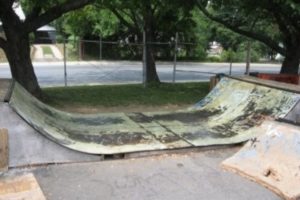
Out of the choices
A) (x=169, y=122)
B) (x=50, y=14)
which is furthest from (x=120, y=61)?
(x=169, y=122)

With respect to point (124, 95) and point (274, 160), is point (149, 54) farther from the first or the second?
point (274, 160)

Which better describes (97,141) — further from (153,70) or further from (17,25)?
(153,70)

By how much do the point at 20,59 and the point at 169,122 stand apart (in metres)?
4.63

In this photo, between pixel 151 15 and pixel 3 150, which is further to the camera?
pixel 151 15

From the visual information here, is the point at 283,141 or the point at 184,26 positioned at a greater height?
the point at 184,26

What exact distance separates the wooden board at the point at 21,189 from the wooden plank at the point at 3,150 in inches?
12.7

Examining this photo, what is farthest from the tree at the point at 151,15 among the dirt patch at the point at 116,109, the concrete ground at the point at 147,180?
the concrete ground at the point at 147,180

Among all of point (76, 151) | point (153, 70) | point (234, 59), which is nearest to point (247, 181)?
point (76, 151)

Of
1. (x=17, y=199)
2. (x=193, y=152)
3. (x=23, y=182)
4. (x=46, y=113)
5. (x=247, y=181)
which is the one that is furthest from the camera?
(x=46, y=113)

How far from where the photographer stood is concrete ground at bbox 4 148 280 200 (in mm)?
5055

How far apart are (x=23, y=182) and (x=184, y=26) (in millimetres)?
11977

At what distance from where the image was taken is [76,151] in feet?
20.4

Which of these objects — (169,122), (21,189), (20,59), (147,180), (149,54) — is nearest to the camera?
(21,189)

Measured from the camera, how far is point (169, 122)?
8180 mm
